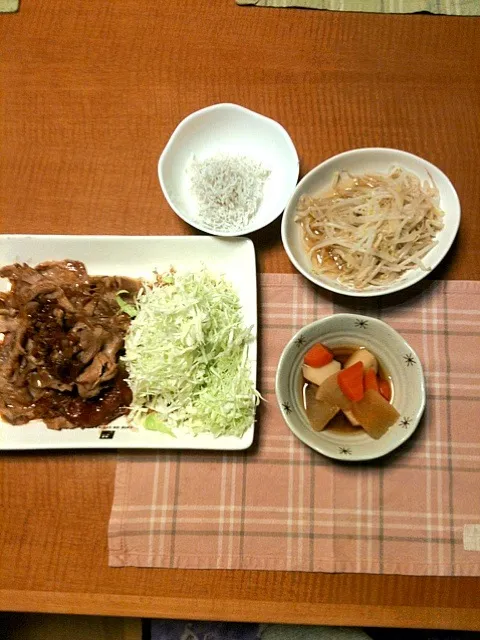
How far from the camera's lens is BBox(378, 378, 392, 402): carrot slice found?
1712 mm

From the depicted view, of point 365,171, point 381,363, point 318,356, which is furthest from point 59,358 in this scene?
point 365,171

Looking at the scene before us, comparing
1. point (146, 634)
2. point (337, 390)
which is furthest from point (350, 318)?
point (146, 634)

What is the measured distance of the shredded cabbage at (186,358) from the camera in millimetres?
1708

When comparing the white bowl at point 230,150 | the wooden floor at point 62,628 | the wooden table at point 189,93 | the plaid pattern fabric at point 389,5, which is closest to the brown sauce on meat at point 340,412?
the wooden table at point 189,93

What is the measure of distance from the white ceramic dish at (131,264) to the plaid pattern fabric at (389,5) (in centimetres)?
101

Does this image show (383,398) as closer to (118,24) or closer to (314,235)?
(314,235)

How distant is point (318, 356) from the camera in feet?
5.54

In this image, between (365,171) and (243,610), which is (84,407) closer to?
(243,610)

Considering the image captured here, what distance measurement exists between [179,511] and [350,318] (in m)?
0.83

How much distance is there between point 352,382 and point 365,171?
0.77 m

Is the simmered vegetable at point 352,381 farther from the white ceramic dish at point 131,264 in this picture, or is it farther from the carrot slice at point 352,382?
the white ceramic dish at point 131,264

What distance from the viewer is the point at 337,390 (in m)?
1.68

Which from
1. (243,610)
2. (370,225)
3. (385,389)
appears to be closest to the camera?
(243,610)

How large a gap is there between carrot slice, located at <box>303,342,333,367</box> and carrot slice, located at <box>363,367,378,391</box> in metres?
0.13
